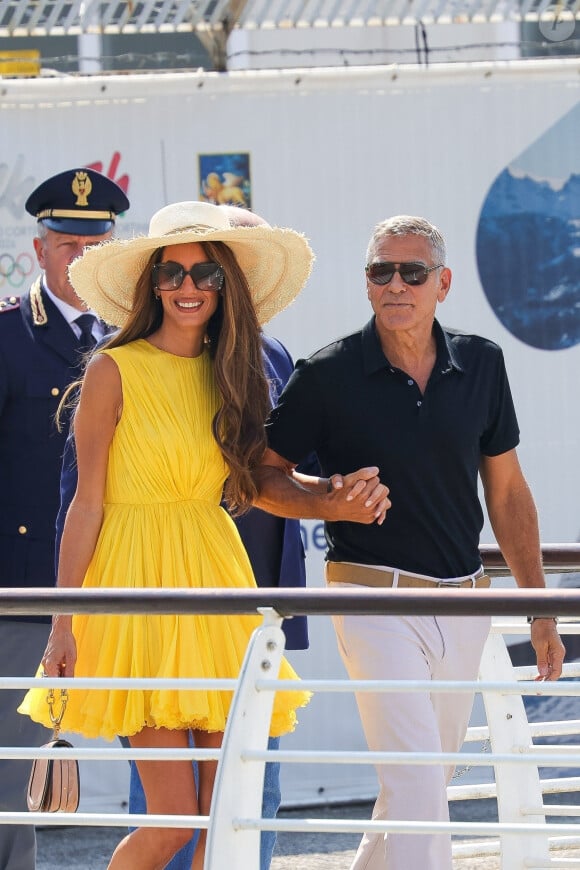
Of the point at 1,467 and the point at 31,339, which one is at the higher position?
the point at 31,339

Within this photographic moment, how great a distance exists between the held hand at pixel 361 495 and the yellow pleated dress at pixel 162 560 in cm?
30

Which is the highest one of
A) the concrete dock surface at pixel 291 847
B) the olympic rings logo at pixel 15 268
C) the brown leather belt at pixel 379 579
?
the olympic rings logo at pixel 15 268

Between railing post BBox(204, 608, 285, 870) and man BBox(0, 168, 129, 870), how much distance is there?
5.01ft

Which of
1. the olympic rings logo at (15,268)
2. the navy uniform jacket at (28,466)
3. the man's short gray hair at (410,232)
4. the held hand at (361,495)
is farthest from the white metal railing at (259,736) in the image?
the olympic rings logo at (15,268)

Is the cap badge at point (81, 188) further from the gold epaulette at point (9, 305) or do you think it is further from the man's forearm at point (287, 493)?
the man's forearm at point (287, 493)

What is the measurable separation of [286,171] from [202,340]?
2317 mm

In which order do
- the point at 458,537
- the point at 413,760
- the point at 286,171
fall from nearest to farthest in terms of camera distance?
the point at 413,760 → the point at 458,537 → the point at 286,171

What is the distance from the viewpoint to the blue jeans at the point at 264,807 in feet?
12.4

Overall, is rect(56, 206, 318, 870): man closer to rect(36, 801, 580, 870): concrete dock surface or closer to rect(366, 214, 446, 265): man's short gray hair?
rect(366, 214, 446, 265): man's short gray hair

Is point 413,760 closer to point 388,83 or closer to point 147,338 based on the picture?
point 147,338

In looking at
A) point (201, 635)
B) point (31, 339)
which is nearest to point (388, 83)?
point (31, 339)

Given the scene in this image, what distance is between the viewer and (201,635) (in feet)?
11.1

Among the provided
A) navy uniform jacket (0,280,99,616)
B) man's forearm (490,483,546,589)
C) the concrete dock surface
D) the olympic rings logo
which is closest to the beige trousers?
man's forearm (490,483,546,589)

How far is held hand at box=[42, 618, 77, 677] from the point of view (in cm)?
328
